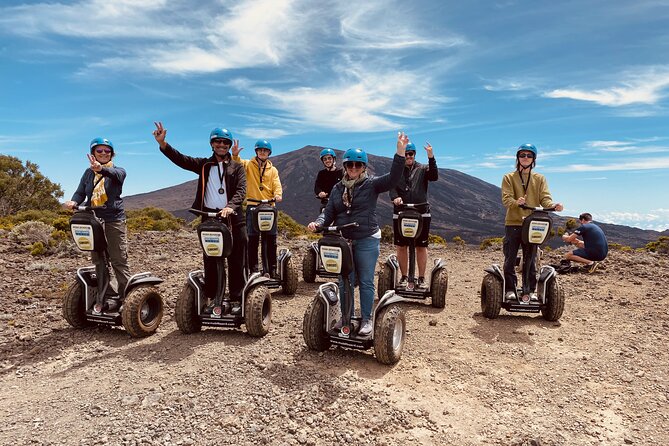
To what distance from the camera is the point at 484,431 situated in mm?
3873

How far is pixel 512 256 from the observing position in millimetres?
6883

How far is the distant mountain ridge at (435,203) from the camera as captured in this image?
4931 inches

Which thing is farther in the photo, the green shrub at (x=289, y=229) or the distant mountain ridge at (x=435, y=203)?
the distant mountain ridge at (x=435, y=203)

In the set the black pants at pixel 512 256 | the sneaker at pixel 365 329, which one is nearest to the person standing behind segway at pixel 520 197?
the black pants at pixel 512 256

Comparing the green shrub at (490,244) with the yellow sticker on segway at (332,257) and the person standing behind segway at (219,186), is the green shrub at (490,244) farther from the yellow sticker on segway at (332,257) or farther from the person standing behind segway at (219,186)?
the yellow sticker on segway at (332,257)

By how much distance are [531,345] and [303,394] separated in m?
3.29

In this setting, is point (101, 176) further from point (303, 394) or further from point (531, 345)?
point (531, 345)

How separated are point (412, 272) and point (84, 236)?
5061mm

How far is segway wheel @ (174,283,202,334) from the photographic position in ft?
18.9

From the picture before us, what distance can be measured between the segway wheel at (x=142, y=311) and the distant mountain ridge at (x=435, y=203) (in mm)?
107278

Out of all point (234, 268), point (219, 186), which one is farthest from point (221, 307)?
point (219, 186)

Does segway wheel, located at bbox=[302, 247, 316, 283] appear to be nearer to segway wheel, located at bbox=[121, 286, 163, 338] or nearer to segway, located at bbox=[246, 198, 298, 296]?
segway, located at bbox=[246, 198, 298, 296]

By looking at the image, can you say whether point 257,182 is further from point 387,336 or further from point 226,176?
point 387,336

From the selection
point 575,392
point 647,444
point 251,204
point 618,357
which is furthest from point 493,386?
point 251,204
